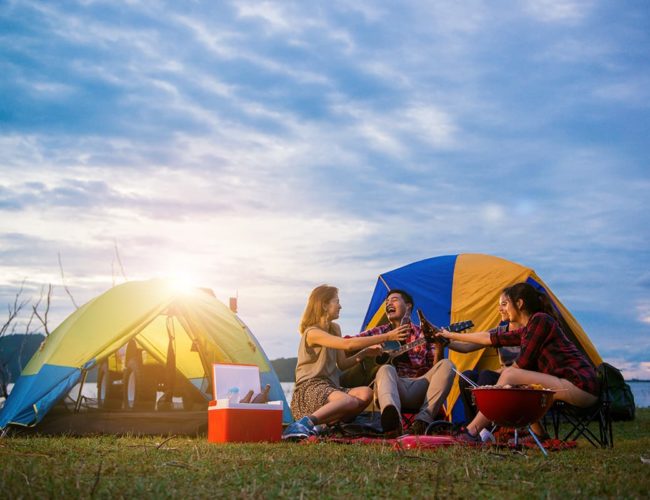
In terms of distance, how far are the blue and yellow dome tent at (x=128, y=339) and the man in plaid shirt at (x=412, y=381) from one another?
1.80 metres

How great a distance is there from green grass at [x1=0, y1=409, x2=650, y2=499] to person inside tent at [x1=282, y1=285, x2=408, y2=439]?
2.59ft

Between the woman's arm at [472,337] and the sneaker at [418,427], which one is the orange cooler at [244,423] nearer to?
the sneaker at [418,427]

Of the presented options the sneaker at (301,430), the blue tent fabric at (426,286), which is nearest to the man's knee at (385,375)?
the sneaker at (301,430)

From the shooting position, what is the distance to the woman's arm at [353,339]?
597cm

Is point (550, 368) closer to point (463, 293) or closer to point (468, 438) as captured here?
point (468, 438)

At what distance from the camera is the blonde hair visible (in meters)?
6.46

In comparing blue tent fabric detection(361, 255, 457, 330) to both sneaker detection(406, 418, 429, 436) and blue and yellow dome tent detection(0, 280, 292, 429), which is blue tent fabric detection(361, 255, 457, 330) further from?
sneaker detection(406, 418, 429, 436)

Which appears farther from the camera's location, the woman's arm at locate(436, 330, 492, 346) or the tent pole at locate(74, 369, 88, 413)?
the tent pole at locate(74, 369, 88, 413)

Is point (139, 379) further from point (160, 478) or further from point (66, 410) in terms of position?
point (160, 478)

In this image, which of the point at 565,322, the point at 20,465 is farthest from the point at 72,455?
the point at 565,322

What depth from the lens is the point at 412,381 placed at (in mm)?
6184

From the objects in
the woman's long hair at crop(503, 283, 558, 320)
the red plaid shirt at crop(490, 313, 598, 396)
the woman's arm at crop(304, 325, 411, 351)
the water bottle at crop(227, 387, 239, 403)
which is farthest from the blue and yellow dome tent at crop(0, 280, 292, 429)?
the red plaid shirt at crop(490, 313, 598, 396)

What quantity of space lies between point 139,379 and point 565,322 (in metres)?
4.97

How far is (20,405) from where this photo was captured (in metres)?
6.93
